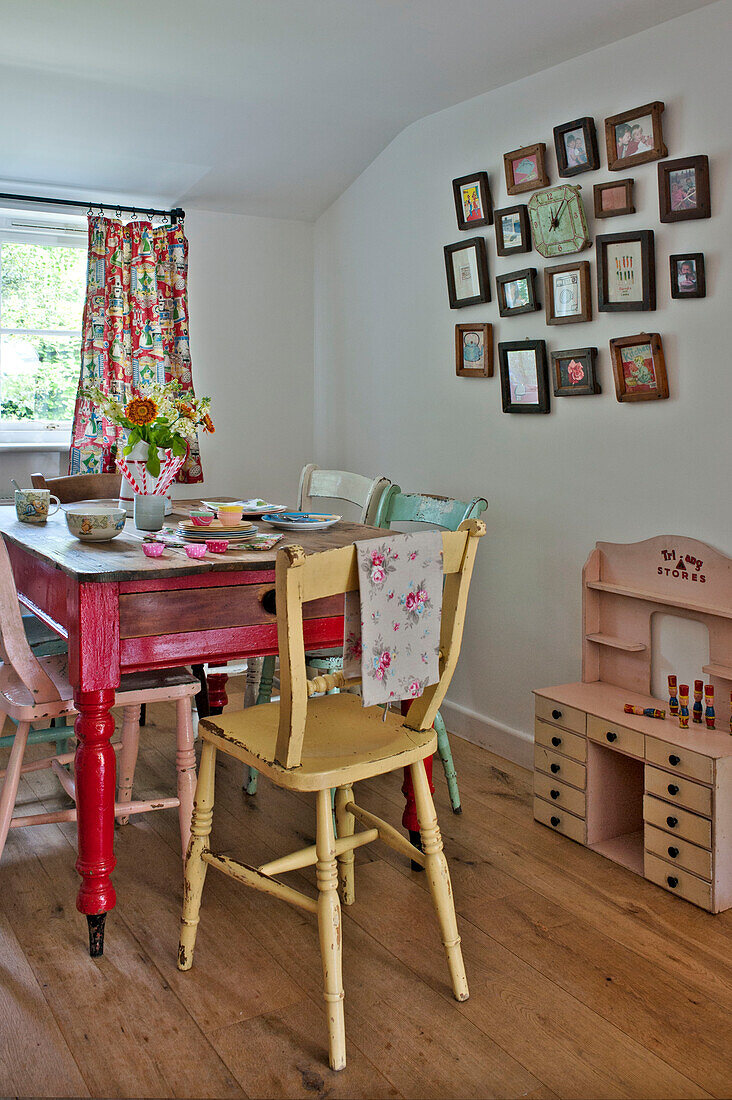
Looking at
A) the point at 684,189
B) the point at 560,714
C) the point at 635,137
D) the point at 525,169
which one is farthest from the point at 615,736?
the point at 525,169

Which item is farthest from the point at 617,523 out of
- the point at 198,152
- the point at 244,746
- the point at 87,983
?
the point at 198,152

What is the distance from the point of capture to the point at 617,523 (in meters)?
2.59

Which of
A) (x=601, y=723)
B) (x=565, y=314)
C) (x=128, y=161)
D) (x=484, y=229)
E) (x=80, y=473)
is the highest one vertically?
(x=128, y=161)

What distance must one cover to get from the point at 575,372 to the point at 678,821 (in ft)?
4.19

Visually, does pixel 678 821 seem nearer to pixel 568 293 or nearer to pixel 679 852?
pixel 679 852

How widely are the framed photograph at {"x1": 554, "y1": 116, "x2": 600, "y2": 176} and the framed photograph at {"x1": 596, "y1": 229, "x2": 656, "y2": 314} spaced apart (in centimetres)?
23

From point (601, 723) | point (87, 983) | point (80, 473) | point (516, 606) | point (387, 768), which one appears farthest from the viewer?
point (80, 473)

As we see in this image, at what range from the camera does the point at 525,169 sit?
2766 millimetres

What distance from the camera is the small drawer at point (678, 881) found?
2.07 meters

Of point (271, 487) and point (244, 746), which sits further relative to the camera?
point (271, 487)

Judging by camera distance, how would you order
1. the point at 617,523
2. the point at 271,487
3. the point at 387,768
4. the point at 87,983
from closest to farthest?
the point at 387,768, the point at 87,983, the point at 617,523, the point at 271,487

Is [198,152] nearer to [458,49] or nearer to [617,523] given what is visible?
[458,49]

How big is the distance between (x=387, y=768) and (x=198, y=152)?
2652mm

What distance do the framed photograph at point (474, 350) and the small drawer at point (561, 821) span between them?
1384 millimetres
